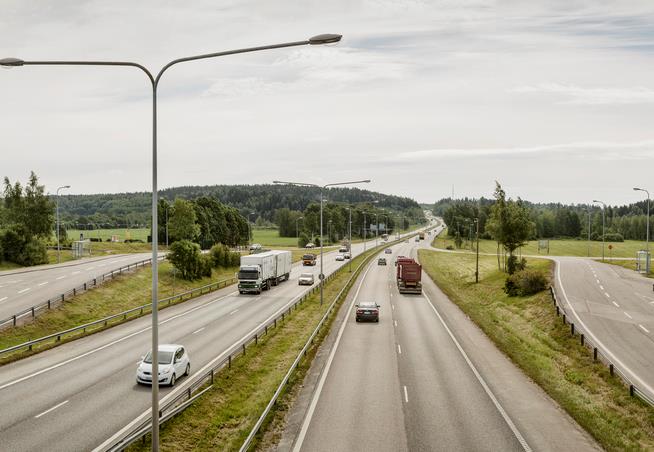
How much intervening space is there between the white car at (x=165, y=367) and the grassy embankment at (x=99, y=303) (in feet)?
30.7

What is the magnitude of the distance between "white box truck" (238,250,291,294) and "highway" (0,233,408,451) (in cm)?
1159

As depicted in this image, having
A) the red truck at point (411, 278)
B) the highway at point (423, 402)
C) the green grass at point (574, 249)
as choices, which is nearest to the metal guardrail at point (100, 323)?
the highway at point (423, 402)

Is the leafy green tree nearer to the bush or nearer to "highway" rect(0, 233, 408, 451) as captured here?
"highway" rect(0, 233, 408, 451)

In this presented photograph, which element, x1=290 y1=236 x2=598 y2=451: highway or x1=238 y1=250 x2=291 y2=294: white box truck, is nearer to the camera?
x1=290 y1=236 x2=598 y2=451: highway

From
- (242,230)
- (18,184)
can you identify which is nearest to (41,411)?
(18,184)

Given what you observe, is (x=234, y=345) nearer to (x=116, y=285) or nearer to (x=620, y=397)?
(x=620, y=397)

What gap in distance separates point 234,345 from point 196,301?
20.7 m

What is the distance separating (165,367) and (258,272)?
32742 millimetres

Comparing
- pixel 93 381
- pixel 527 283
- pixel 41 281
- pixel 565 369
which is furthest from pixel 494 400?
pixel 41 281

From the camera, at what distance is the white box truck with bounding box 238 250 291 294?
54625mm

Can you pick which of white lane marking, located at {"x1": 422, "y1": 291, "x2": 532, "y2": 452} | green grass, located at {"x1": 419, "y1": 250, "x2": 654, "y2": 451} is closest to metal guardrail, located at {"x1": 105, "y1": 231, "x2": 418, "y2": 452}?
white lane marking, located at {"x1": 422, "y1": 291, "x2": 532, "y2": 452}

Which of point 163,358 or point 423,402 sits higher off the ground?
point 163,358

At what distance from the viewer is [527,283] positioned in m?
50.6

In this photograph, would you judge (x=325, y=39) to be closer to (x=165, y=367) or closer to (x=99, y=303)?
(x=165, y=367)
